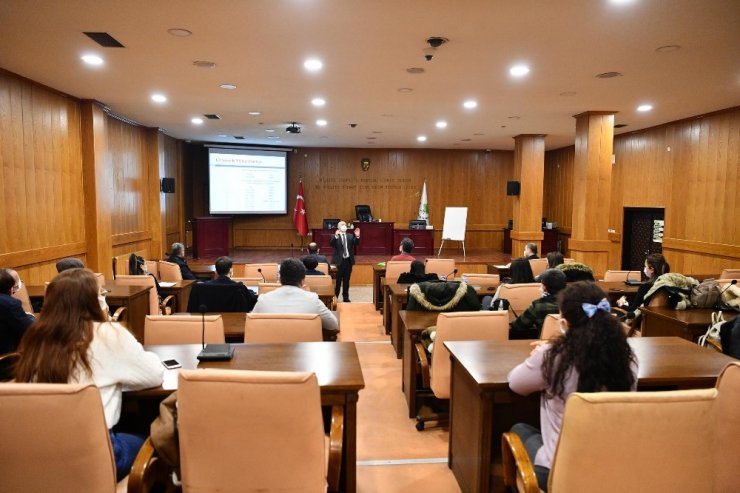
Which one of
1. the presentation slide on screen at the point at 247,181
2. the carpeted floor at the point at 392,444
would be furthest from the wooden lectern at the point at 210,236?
the carpeted floor at the point at 392,444

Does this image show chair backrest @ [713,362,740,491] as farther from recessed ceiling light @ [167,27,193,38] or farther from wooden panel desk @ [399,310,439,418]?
recessed ceiling light @ [167,27,193,38]

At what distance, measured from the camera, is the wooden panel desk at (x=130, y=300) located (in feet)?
16.0

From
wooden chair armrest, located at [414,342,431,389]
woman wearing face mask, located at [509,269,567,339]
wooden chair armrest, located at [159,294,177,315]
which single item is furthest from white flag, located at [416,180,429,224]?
wooden chair armrest, located at [414,342,431,389]

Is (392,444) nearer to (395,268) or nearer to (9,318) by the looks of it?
(9,318)

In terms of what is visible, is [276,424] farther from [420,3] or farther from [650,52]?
[650,52]

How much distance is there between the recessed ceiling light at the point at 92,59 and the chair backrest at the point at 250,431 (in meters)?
4.94

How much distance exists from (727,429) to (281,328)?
227 cm

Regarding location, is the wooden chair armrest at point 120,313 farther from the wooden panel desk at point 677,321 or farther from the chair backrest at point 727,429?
the wooden panel desk at point 677,321

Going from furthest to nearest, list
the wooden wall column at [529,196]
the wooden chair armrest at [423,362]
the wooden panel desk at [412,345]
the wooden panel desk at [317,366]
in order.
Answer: the wooden wall column at [529,196]
the wooden panel desk at [412,345]
the wooden chair armrest at [423,362]
the wooden panel desk at [317,366]

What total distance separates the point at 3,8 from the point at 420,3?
3373 mm

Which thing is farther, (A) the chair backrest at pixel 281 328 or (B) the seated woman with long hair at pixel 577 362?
(A) the chair backrest at pixel 281 328

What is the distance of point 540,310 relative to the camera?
139 inches

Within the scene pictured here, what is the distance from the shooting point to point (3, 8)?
3.97 meters

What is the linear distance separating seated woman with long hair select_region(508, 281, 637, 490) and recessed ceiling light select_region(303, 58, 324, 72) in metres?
4.30
